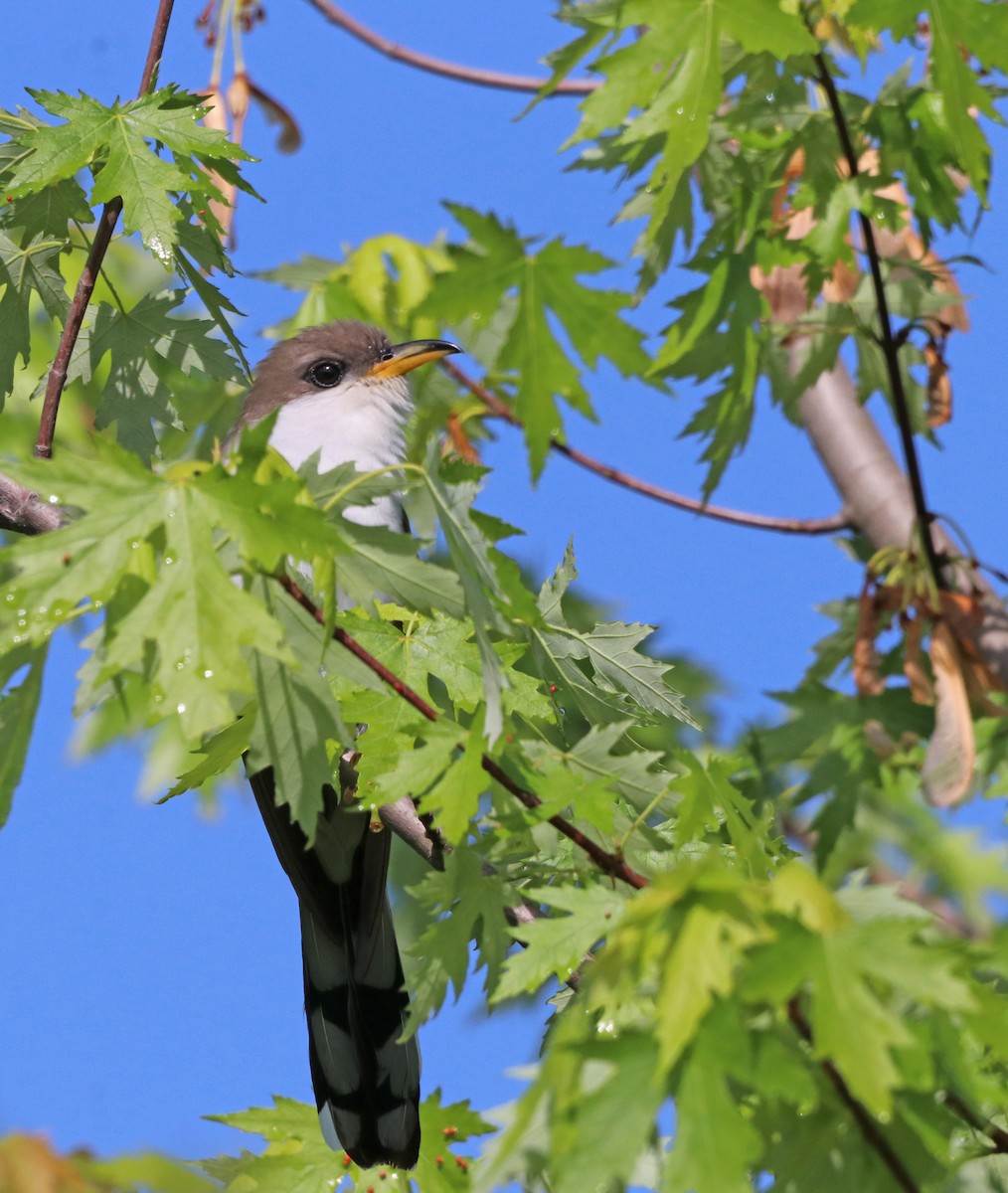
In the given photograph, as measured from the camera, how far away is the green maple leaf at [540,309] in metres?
2.34

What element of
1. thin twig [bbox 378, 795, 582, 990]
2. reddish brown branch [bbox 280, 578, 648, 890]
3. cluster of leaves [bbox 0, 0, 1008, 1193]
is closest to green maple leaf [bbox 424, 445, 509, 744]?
cluster of leaves [bbox 0, 0, 1008, 1193]

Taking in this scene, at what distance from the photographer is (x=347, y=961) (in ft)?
14.6

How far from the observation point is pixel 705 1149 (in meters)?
1.93

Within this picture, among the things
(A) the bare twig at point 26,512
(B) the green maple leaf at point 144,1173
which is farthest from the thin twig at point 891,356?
(B) the green maple leaf at point 144,1173

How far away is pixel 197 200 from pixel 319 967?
236 centimetres

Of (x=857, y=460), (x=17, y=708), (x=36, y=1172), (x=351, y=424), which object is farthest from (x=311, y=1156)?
(x=857, y=460)

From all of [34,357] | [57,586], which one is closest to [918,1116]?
[57,586]

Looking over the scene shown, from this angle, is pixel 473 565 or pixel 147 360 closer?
pixel 473 565

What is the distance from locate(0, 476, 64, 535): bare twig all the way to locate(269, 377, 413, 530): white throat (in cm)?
160

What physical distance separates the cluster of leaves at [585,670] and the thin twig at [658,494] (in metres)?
1.27

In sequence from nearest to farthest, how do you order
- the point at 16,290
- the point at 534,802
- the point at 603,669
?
the point at 534,802 → the point at 603,669 → the point at 16,290

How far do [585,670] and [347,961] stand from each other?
149 centimetres


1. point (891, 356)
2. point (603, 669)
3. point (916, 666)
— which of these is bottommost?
point (916, 666)

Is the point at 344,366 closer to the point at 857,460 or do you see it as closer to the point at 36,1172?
the point at 857,460
